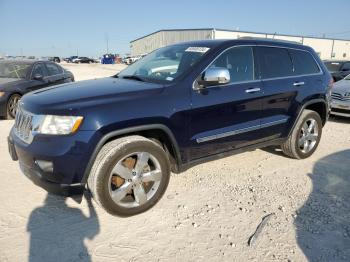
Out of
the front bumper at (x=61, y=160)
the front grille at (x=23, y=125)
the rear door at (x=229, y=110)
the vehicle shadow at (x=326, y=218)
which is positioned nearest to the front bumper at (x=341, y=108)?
the vehicle shadow at (x=326, y=218)

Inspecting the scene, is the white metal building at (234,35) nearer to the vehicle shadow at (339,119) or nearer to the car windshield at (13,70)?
the vehicle shadow at (339,119)

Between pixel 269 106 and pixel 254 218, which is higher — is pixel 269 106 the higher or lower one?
the higher one

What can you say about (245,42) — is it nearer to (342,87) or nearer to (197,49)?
(197,49)

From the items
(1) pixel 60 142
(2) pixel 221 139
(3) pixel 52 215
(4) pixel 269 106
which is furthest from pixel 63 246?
(4) pixel 269 106

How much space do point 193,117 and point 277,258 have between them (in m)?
1.59

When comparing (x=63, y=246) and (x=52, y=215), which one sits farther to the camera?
(x=52, y=215)

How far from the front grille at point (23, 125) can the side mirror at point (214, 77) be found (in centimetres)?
179

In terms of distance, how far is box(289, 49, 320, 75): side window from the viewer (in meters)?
4.73

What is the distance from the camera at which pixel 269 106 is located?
4195mm

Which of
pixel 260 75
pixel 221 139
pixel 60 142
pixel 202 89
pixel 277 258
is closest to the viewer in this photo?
pixel 277 258

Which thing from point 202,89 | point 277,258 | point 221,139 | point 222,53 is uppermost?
point 222,53

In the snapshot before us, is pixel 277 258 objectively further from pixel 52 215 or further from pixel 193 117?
pixel 52 215

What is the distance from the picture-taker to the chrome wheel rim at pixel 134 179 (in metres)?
3.11

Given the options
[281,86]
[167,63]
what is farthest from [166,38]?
[167,63]
